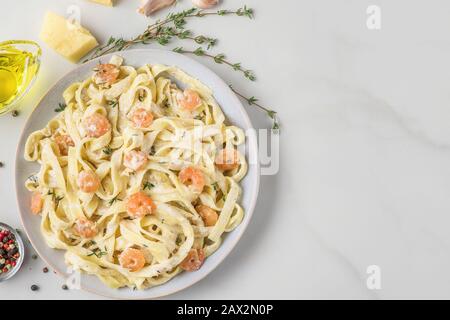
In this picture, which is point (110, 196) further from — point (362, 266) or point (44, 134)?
point (362, 266)

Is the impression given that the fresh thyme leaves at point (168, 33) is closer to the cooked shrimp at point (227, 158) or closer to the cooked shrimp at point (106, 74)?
the cooked shrimp at point (106, 74)

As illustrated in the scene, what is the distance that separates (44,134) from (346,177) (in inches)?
86.0

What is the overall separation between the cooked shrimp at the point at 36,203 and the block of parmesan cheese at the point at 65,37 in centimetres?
101

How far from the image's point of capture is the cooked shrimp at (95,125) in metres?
3.87

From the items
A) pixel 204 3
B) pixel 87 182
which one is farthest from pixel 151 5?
pixel 87 182

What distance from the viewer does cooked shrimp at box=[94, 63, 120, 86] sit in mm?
3961

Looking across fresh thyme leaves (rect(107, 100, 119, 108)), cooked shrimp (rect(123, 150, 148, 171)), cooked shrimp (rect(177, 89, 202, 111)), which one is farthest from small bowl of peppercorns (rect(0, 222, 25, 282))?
cooked shrimp (rect(177, 89, 202, 111))

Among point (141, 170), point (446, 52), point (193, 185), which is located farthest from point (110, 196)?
point (446, 52)

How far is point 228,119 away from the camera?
408 cm

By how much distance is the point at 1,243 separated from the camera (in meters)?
4.08

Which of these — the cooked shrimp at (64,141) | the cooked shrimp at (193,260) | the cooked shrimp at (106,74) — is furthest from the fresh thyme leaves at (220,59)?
the cooked shrimp at (193,260)

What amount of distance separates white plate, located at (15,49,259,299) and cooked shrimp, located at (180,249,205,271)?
0.06 metres

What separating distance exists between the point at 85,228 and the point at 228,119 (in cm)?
122

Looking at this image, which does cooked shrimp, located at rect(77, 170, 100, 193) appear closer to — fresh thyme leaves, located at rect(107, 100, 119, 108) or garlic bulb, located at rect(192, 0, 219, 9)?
fresh thyme leaves, located at rect(107, 100, 119, 108)
